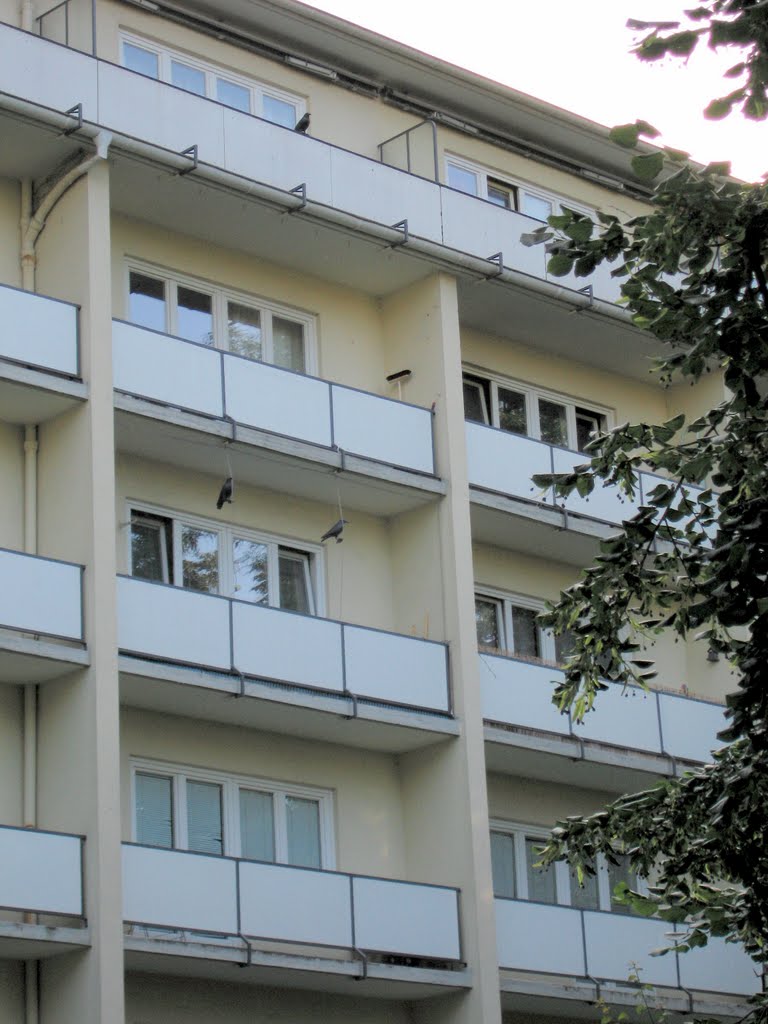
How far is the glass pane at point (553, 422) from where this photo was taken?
2772cm

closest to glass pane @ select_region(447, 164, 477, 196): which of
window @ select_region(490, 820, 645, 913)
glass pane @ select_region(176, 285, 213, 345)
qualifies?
glass pane @ select_region(176, 285, 213, 345)

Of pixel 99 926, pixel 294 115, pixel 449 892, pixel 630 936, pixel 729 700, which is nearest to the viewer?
pixel 729 700

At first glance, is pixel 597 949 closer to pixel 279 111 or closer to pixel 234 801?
pixel 234 801

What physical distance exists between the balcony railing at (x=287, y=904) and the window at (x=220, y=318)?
6327mm

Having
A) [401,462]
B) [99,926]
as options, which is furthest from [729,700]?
[401,462]

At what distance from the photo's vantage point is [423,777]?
23.4 m

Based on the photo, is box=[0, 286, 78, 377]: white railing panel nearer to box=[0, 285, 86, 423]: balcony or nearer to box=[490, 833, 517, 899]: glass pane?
box=[0, 285, 86, 423]: balcony

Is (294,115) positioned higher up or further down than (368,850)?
higher up

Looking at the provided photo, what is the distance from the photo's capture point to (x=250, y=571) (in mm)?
23391

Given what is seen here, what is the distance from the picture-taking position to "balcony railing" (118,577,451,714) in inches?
819

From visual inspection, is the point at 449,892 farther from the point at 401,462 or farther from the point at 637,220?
the point at 637,220

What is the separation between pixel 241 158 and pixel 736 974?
12.2 m

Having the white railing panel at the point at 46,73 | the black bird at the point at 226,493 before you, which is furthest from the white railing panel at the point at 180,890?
the white railing panel at the point at 46,73

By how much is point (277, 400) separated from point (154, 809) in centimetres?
505
